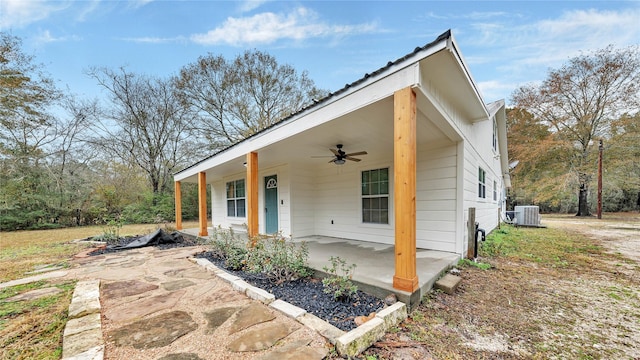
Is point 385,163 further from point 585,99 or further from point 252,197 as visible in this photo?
point 585,99

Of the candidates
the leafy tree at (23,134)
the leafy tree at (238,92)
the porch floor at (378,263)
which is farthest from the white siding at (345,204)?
the leafy tree at (23,134)

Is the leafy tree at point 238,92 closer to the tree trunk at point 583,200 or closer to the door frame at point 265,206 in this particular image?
the door frame at point 265,206

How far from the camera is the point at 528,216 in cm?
1083

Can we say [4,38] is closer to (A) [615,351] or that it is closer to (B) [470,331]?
(B) [470,331]

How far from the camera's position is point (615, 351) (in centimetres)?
198

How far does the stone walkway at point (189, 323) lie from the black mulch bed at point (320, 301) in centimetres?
29

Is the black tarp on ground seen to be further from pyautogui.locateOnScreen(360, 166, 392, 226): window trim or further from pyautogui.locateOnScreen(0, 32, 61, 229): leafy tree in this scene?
pyautogui.locateOnScreen(0, 32, 61, 229): leafy tree

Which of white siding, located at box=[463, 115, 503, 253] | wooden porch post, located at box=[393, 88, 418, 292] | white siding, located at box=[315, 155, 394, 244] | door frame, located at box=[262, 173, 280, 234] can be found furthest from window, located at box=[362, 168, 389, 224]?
wooden porch post, located at box=[393, 88, 418, 292]

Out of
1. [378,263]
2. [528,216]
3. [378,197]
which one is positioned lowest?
[528,216]

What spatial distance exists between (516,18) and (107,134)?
19.0 m

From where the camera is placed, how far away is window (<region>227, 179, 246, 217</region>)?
8.66 metres

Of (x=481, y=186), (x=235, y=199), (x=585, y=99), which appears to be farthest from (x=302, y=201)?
(x=585, y=99)

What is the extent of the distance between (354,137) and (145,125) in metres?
15.3

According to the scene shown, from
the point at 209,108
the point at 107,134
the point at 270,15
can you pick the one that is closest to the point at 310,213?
the point at 270,15
